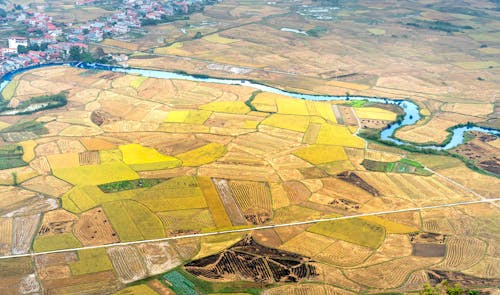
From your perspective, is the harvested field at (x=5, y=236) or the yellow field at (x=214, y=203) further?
the yellow field at (x=214, y=203)

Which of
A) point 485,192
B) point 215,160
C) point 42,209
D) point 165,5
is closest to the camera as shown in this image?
point 42,209

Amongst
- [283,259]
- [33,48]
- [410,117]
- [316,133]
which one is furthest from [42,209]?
[33,48]

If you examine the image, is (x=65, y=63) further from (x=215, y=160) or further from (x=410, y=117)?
(x=410, y=117)

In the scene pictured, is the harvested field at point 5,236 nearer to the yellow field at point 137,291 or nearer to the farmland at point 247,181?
the farmland at point 247,181

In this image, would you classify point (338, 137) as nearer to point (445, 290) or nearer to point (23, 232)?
point (445, 290)

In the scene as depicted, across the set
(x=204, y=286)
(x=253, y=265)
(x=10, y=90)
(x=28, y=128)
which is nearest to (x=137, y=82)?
(x=10, y=90)

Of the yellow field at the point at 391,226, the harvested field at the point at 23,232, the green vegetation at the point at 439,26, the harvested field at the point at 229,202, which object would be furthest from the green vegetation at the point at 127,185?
the green vegetation at the point at 439,26
